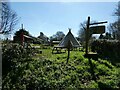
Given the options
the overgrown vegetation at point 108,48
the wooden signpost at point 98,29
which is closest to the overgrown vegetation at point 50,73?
the wooden signpost at point 98,29

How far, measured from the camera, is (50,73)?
12.2 meters

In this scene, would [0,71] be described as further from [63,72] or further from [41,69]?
[63,72]

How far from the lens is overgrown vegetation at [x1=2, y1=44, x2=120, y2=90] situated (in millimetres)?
11180

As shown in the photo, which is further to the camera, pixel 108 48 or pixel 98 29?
pixel 108 48

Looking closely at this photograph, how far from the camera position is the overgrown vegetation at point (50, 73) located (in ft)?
36.7

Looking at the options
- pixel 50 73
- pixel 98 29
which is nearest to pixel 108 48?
pixel 98 29

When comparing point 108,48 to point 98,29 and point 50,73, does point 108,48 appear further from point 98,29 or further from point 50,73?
point 50,73

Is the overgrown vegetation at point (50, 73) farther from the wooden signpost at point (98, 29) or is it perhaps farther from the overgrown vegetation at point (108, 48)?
the overgrown vegetation at point (108, 48)

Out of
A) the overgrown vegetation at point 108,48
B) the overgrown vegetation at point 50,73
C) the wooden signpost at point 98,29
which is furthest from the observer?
the overgrown vegetation at point 108,48

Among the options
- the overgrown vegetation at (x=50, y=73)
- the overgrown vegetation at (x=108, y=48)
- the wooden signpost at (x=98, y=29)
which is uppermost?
the wooden signpost at (x=98, y=29)

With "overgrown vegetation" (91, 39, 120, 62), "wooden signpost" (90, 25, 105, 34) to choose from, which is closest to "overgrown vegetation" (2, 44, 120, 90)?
"wooden signpost" (90, 25, 105, 34)

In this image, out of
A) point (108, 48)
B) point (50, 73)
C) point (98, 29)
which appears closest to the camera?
point (50, 73)

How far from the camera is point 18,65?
12.8m

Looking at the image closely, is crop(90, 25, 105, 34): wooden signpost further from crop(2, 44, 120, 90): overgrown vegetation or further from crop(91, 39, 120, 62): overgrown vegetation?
crop(91, 39, 120, 62): overgrown vegetation
